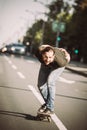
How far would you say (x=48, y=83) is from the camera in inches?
324

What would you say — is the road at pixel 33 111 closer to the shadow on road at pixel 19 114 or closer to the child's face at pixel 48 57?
the shadow on road at pixel 19 114

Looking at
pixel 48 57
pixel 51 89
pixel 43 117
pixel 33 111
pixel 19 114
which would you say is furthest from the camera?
pixel 33 111

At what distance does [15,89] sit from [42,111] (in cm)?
516

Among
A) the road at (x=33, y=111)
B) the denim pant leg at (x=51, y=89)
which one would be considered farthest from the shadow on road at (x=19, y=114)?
the denim pant leg at (x=51, y=89)

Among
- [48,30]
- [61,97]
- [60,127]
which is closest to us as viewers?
[60,127]

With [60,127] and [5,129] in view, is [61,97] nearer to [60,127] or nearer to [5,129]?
[60,127]

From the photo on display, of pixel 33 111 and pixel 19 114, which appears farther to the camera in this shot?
pixel 33 111

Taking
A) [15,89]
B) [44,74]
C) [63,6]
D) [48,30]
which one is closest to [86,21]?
[48,30]

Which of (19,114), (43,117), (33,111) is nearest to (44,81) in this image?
(43,117)

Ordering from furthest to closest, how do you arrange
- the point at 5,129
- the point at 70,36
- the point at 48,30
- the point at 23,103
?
1. the point at 48,30
2. the point at 70,36
3. the point at 23,103
4. the point at 5,129

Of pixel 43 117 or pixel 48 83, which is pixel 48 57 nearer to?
pixel 48 83

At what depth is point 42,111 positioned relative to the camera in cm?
828

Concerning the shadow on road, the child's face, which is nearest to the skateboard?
the shadow on road

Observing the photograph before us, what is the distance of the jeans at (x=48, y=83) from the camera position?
826 centimetres
